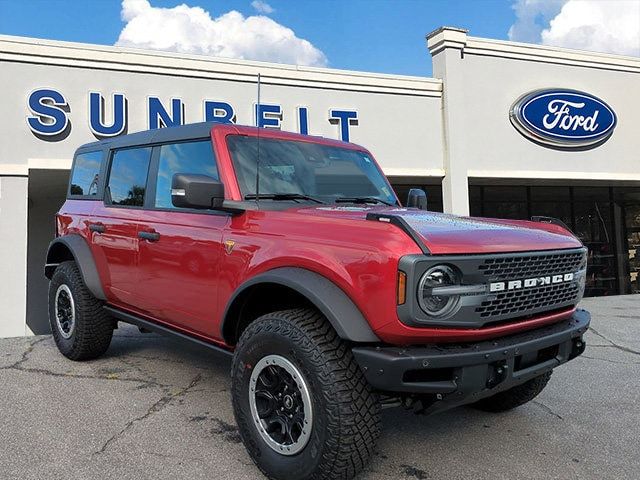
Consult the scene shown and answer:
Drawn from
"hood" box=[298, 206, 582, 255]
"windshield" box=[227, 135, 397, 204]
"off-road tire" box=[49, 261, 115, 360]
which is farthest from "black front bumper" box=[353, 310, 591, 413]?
"off-road tire" box=[49, 261, 115, 360]

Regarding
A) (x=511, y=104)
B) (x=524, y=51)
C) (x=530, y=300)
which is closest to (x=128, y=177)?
(x=530, y=300)

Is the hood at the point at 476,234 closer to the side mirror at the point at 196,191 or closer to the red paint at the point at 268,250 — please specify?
the red paint at the point at 268,250

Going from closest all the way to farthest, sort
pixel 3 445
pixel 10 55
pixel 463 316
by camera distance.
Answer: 1. pixel 463 316
2. pixel 3 445
3. pixel 10 55

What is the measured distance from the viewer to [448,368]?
2.41 m

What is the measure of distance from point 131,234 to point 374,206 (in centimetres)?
182

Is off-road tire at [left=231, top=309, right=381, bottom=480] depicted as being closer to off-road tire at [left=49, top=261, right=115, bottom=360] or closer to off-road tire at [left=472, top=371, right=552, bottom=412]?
off-road tire at [left=472, top=371, right=552, bottom=412]

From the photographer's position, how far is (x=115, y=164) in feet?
15.0

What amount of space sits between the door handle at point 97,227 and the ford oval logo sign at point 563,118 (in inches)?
374

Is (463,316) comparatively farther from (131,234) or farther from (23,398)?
(23,398)

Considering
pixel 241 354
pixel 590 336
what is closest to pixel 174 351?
pixel 241 354

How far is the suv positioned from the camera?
239 centimetres

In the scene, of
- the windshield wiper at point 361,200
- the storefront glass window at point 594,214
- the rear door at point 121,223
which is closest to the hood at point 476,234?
the windshield wiper at point 361,200

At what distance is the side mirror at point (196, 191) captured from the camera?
2.93 meters

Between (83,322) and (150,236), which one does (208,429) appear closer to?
(150,236)
